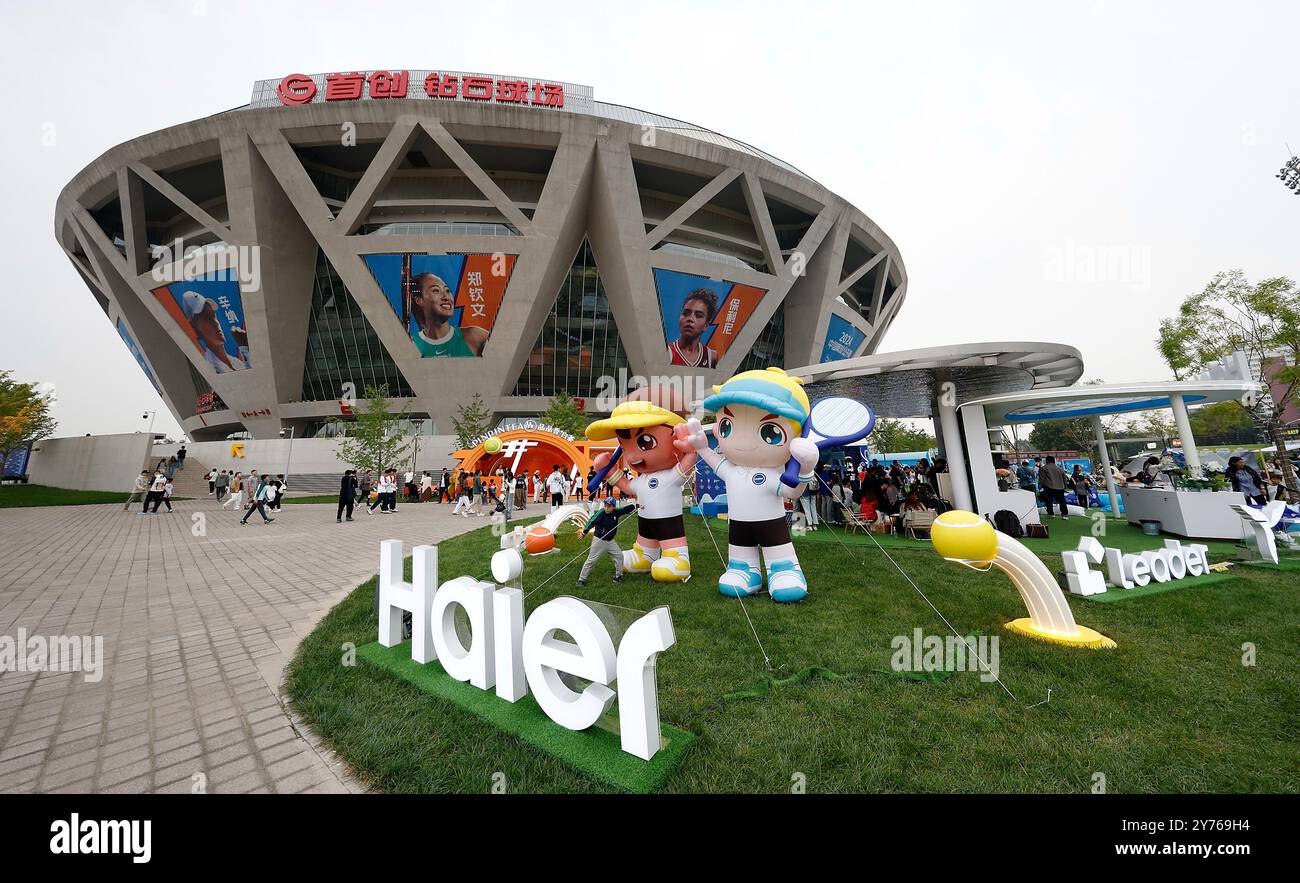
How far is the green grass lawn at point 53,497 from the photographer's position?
2040 centimetres

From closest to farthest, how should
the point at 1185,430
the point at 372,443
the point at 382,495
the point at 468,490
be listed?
the point at 1185,430 → the point at 382,495 → the point at 468,490 → the point at 372,443

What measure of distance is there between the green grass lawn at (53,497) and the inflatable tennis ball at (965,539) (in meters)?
30.2

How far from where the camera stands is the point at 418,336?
101ft

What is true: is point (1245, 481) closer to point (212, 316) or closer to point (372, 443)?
point (372, 443)

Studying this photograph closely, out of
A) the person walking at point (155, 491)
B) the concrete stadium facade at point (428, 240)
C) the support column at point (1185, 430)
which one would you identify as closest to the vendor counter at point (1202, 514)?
the support column at point (1185, 430)

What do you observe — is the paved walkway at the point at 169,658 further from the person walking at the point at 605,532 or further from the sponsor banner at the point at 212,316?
the sponsor banner at the point at 212,316

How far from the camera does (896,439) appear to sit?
56344 millimetres

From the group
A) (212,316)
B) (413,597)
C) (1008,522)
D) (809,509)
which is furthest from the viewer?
(212,316)

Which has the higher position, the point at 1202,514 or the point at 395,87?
the point at 395,87

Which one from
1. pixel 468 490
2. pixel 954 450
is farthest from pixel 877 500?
pixel 468 490

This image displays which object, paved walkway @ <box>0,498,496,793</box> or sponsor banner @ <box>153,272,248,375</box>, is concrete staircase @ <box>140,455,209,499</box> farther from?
paved walkway @ <box>0,498,496,793</box>

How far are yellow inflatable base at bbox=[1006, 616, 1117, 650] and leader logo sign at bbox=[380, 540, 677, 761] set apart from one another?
3.59 meters

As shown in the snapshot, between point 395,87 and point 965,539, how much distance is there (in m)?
37.3

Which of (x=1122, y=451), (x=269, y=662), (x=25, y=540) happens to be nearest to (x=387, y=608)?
(x=269, y=662)
